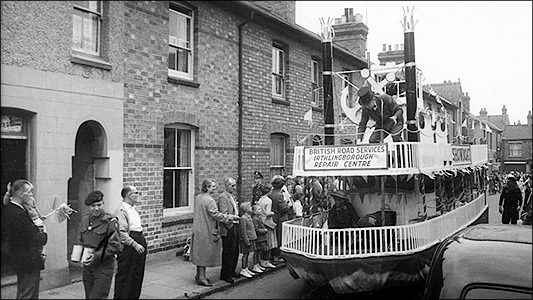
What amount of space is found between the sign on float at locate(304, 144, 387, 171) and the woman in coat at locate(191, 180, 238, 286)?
1.33 metres

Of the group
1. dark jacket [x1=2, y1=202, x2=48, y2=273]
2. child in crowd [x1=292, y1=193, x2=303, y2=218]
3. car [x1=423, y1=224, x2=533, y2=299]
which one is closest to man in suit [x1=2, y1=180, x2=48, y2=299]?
dark jacket [x1=2, y1=202, x2=48, y2=273]

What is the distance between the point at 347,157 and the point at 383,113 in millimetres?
1208

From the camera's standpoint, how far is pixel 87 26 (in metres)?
5.05

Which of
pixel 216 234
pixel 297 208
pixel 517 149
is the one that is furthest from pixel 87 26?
pixel 297 208

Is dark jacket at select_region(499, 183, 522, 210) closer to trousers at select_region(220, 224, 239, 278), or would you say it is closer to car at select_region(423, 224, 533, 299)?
car at select_region(423, 224, 533, 299)

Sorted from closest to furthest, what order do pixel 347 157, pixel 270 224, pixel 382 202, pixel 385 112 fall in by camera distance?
pixel 347 157 < pixel 382 202 < pixel 385 112 < pixel 270 224

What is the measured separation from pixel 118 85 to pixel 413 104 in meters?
3.99

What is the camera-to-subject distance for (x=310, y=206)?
7.27 meters

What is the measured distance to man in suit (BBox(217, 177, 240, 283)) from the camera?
6.49 meters

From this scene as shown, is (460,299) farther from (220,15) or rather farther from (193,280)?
(220,15)

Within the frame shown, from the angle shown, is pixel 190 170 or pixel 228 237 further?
pixel 190 170

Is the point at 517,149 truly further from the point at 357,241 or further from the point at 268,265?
the point at 268,265

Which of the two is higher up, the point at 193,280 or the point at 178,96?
the point at 178,96

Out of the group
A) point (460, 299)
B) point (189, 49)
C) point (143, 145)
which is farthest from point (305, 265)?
point (189, 49)
